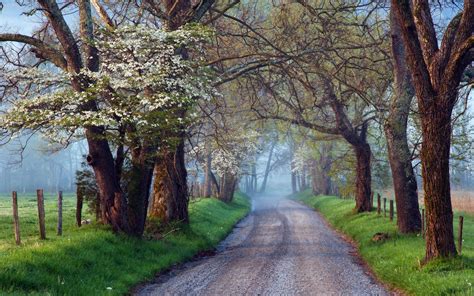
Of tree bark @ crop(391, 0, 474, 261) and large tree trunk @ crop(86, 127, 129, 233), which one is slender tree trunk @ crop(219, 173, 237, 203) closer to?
large tree trunk @ crop(86, 127, 129, 233)

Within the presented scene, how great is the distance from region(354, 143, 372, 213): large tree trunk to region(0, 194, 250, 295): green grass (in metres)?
13.1

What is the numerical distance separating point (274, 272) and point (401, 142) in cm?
867

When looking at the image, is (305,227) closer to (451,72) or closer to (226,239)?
(226,239)

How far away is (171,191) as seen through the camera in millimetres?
21422

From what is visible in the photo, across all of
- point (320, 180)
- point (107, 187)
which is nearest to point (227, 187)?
point (320, 180)

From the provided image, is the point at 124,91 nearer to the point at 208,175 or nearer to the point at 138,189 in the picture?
the point at 138,189

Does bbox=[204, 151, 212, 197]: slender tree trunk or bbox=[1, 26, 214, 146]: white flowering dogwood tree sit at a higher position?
bbox=[1, 26, 214, 146]: white flowering dogwood tree

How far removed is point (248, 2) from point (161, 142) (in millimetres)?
11372

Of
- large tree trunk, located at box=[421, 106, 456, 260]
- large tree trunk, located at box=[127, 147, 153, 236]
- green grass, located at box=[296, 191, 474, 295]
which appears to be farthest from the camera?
large tree trunk, located at box=[127, 147, 153, 236]

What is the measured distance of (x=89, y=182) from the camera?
17.6 m

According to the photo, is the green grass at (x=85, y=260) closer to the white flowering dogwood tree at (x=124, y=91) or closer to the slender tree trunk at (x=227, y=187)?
the white flowering dogwood tree at (x=124, y=91)

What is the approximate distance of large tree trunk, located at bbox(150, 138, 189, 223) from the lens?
829 inches

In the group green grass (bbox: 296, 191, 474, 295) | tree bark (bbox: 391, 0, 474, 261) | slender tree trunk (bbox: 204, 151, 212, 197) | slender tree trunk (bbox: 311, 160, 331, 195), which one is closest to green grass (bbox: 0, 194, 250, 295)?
green grass (bbox: 296, 191, 474, 295)

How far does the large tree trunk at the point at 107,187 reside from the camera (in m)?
16.3
